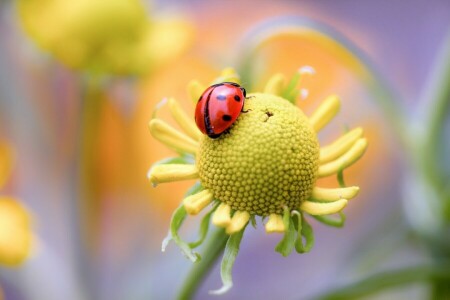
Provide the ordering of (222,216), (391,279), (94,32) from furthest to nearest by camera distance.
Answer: (94,32) → (391,279) → (222,216)

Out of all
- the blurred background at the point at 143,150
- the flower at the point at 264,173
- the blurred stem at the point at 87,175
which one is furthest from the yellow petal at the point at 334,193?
the blurred stem at the point at 87,175

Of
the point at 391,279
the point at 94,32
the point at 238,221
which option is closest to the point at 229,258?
the point at 238,221

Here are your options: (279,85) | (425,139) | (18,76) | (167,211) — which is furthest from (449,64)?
(18,76)

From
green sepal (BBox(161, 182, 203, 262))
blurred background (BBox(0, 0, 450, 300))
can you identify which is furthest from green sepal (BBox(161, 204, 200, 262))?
blurred background (BBox(0, 0, 450, 300))

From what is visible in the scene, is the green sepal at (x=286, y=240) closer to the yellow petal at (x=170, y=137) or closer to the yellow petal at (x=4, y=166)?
the yellow petal at (x=170, y=137)

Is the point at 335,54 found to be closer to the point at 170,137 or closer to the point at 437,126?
the point at 437,126

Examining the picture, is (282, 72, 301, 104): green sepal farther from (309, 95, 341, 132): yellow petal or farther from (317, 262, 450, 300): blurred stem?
(317, 262, 450, 300): blurred stem

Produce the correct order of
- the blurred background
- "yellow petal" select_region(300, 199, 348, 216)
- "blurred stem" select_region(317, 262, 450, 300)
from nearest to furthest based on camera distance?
"yellow petal" select_region(300, 199, 348, 216)
"blurred stem" select_region(317, 262, 450, 300)
the blurred background
